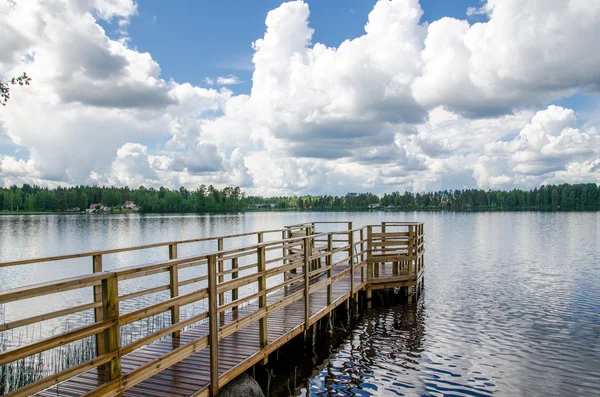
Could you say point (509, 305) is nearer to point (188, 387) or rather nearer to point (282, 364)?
point (282, 364)

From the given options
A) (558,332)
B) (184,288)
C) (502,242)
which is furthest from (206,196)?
(558,332)

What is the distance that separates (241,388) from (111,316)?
296 cm

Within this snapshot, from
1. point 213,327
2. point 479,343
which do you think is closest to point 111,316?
point 213,327

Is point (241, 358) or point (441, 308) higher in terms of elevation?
point (241, 358)

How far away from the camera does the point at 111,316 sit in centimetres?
476

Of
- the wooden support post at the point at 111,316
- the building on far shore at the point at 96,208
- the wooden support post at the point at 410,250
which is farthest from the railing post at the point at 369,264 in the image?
the building on far shore at the point at 96,208

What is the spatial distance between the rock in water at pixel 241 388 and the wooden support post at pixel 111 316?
2.07 meters

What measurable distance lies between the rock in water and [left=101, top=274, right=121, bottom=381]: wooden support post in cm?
207

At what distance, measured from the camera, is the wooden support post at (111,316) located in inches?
185

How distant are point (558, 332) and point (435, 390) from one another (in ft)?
19.7

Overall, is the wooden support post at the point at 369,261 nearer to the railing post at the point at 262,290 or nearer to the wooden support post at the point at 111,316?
the railing post at the point at 262,290

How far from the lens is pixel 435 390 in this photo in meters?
8.62

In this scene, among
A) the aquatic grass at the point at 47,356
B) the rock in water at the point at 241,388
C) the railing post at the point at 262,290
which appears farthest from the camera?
the aquatic grass at the point at 47,356

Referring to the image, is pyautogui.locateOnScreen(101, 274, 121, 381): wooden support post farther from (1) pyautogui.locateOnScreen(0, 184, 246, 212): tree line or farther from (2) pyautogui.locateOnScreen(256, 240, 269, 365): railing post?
(1) pyautogui.locateOnScreen(0, 184, 246, 212): tree line
